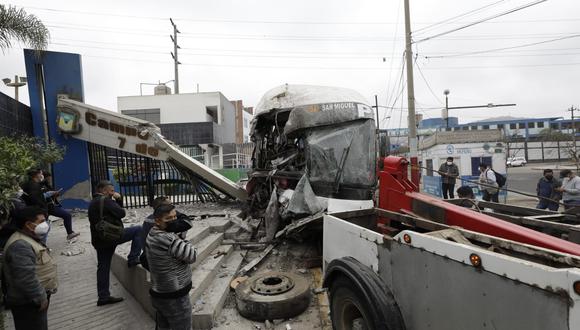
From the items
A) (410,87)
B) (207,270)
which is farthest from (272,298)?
(410,87)

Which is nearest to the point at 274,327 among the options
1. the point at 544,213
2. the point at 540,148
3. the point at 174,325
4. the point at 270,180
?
the point at 174,325

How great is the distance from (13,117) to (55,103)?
4.76 ft

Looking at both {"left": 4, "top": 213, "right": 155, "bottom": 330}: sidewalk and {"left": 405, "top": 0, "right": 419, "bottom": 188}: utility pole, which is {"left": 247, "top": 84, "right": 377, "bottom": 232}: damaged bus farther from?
{"left": 405, "top": 0, "right": 419, "bottom": 188}: utility pole

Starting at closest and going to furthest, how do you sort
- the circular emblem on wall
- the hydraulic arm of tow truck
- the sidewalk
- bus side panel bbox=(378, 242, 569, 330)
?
bus side panel bbox=(378, 242, 569, 330)
the hydraulic arm of tow truck
the sidewalk
the circular emblem on wall

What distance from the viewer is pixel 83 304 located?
4.45 metres

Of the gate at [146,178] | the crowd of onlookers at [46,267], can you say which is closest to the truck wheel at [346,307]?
the crowd of onlookers at [46,267]

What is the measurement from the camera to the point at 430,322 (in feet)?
7.22

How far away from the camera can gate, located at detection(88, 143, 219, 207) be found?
32.7 feet

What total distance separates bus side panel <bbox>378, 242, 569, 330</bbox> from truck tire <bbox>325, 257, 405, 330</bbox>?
88 mm

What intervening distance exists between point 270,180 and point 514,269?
20.6 ft

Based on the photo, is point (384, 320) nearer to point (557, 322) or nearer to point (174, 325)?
point (557, 322)

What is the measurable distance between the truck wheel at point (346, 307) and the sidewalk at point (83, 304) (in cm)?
224

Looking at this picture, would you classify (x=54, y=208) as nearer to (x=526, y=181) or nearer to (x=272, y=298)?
(x=272, y=298)

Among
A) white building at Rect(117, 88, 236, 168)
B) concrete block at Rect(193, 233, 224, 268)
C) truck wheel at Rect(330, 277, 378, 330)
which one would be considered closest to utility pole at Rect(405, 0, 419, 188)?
concrete block at Rect(193, 233, 224, 268)
